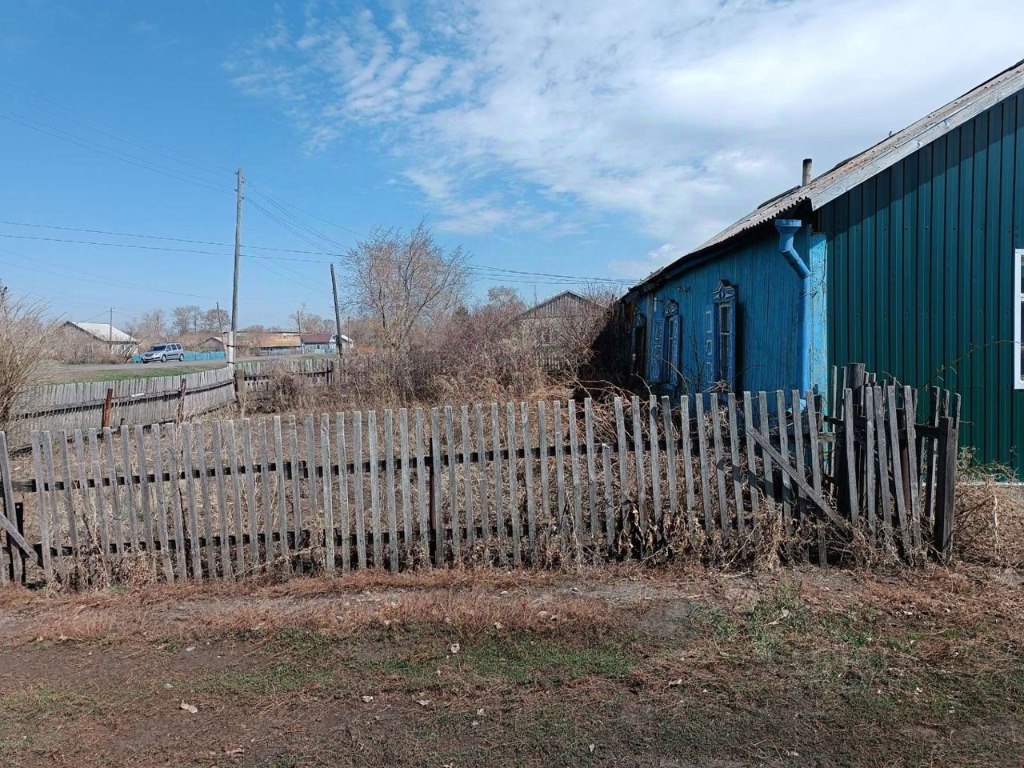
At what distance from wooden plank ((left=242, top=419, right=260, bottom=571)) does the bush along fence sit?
A: 0.01 meters

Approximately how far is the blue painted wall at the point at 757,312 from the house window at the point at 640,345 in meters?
3.95

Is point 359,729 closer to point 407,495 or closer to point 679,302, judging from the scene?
point 407,495

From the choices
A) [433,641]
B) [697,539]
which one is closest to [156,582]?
[433,641]

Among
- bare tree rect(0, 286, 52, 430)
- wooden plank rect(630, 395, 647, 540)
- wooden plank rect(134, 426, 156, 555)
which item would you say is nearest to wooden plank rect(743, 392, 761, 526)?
wooden plank rect(630, 395, 647, 540)

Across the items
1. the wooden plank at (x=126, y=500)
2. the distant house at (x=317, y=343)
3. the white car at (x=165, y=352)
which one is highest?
the distant house at (x=317, y=343)

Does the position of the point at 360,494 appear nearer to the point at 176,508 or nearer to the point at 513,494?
Result: the point at 513,494

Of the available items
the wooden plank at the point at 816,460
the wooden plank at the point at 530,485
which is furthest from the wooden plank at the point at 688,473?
the wooden plank at the point at 530,485

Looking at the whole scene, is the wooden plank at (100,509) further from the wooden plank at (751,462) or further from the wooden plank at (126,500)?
the wooden plank at (751,462)

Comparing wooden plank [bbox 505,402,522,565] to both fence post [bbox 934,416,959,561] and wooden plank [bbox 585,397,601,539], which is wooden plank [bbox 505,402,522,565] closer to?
wooden plank [bbox 585,397,601,539]

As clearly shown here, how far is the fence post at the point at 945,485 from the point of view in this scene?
4785mm

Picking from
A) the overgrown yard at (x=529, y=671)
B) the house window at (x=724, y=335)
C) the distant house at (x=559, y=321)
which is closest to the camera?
the overgrown yard at (x=529, y=671)

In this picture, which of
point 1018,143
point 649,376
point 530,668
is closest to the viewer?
point 530,668

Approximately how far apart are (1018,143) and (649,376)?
27.7ft

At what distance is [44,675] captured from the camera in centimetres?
372
